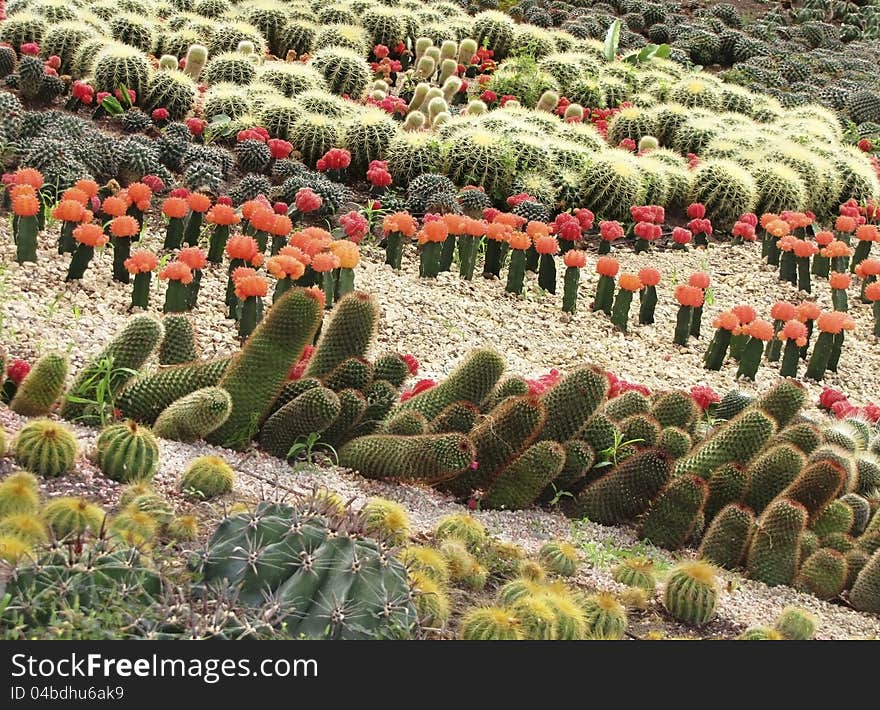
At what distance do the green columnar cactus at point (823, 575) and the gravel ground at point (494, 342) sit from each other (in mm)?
55

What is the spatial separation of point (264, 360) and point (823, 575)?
2.49 meters

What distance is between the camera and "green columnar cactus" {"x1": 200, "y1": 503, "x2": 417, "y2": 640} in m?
3.36

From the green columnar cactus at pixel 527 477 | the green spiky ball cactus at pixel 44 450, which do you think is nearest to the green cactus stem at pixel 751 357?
the green columnar cactus at pixel 527 477

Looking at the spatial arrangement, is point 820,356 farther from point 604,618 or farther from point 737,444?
point 604,618

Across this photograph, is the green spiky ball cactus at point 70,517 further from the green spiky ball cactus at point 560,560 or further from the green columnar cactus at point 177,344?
the green columnar cactus at point 177,344

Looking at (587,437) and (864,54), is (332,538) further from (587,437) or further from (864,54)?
(864,54)

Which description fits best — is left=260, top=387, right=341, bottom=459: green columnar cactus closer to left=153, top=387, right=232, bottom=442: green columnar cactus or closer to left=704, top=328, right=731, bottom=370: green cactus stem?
left=153, top=387, right=232, bottom=442: green columnar cactus

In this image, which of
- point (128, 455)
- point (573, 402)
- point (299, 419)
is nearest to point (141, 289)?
point (299, 419)

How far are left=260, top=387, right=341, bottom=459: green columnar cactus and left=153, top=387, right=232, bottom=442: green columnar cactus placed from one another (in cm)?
25

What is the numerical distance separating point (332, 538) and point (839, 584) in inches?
106

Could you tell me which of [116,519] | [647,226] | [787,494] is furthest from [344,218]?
[116,519]

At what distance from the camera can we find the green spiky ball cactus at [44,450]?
177 inches

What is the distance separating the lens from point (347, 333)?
570 centimetres

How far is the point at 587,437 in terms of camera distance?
5730mm
